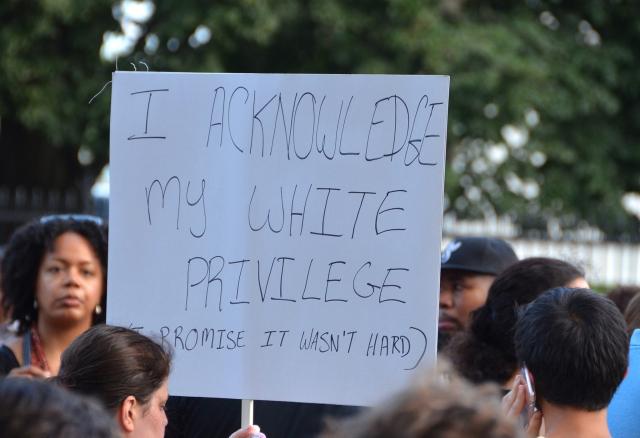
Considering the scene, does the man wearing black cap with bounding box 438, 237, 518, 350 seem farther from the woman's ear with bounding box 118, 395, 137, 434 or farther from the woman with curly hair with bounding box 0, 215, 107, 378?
the woman's ear with bounding box 118, 395, 137, 434

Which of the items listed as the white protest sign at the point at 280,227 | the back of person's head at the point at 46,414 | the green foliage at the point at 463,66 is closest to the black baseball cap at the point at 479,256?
the white protest sign at the point at 280,227

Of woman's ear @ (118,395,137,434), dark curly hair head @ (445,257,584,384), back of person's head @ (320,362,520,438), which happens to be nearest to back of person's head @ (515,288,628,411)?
dark curly hair head @ (445,257,584,384)

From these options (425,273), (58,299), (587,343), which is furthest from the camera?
(58,299)

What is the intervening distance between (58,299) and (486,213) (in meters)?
9.98

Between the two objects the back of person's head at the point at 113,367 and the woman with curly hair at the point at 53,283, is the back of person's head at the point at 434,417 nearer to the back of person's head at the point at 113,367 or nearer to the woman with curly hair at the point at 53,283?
the back of person's head at the point at 113,367

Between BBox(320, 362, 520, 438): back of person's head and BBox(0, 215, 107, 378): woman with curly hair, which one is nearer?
BBox(320, 362, 520, 438): back of person's head

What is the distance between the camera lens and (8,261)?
4.27m

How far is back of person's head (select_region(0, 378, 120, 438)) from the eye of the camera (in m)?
1.59

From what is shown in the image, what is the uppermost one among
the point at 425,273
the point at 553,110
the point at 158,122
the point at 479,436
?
the point at 553,110

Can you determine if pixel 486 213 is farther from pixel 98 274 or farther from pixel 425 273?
pixel 425 273

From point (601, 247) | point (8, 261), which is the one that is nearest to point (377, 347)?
point (8, 261)

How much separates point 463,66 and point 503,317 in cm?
880

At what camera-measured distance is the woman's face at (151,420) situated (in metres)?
2.70

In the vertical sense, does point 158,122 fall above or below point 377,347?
above
